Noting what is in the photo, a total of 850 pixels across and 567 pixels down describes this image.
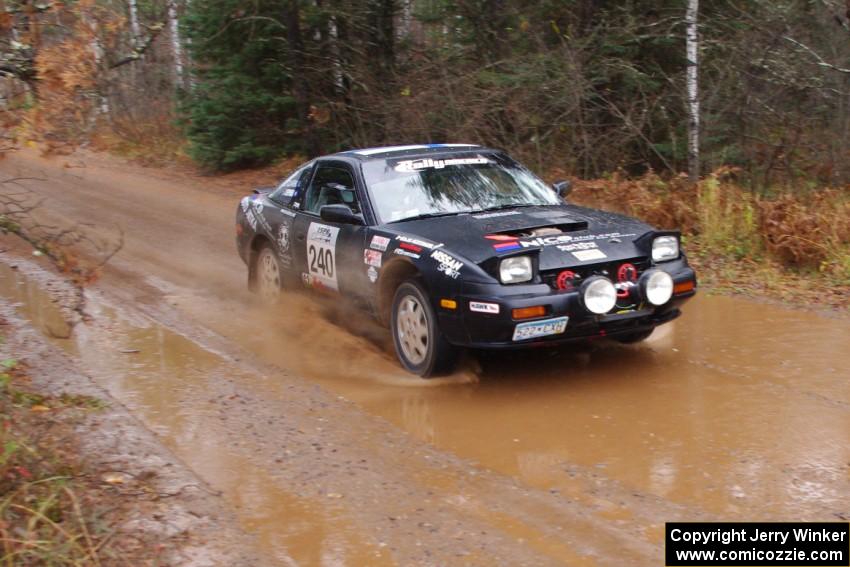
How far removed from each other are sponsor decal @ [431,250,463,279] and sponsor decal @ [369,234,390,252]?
1.93ft

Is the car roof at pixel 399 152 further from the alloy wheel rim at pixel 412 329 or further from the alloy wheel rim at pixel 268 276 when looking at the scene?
the alloy wheel rim at pixel 412 329

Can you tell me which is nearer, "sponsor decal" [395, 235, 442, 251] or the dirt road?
the dirt road

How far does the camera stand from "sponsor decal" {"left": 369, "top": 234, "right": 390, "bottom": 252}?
666cm

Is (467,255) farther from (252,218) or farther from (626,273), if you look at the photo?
(252,218)

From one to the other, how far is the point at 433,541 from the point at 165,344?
13.9 ft

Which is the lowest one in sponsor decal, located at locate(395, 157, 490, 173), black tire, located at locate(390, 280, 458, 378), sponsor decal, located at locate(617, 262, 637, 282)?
black tire, located at locate(390, 280, 458, 378)

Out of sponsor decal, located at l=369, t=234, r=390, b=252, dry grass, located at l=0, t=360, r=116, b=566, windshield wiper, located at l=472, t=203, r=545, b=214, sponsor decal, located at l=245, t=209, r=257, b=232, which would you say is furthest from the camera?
sponsor decal, located at l=245, t=209, r=257, b=232

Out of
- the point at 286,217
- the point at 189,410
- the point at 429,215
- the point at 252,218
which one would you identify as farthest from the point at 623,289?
the point at 252,218

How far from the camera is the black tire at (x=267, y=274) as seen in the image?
8.57 meters

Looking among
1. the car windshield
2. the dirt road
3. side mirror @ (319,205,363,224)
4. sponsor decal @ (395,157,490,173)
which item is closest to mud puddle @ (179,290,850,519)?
the dirt road

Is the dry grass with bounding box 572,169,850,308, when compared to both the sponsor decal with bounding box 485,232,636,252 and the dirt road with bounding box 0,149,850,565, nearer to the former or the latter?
the dirt road with bounding box 0,149,850,565

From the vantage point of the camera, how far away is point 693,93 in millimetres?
13078

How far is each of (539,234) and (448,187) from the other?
4.14ft

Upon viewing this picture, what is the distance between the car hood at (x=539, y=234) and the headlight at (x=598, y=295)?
19 cm
